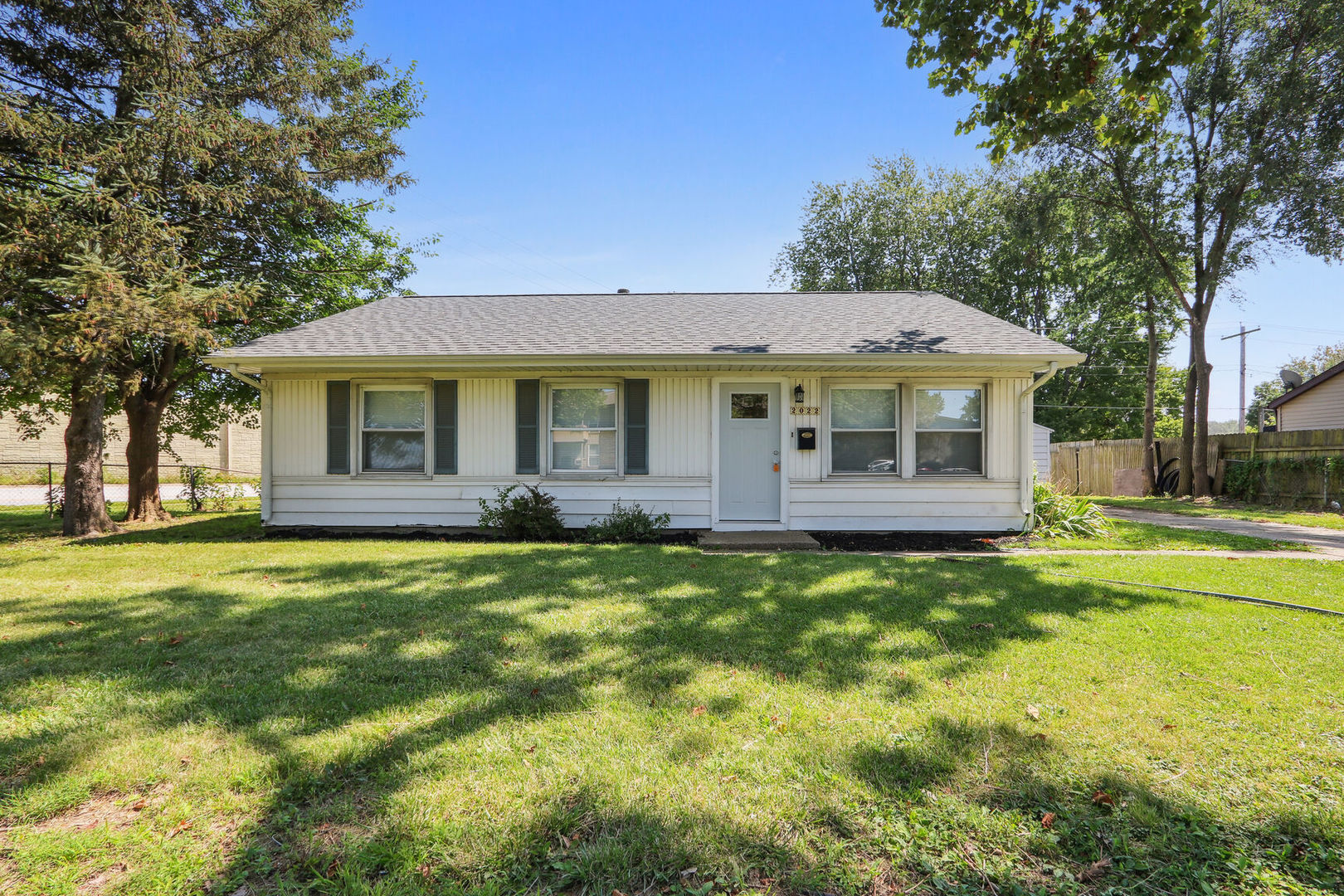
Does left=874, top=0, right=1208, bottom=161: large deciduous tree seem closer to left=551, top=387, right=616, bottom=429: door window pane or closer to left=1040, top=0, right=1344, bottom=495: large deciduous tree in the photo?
left=551, top=387, right=616, bottom=429: door window pane

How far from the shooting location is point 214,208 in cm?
962

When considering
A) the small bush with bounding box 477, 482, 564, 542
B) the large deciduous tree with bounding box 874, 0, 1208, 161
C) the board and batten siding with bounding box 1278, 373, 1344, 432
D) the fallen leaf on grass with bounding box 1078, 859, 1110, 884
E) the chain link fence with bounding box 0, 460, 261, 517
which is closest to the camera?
the fallen leaf on grass with bounding box 1078, 859, 1110, 884

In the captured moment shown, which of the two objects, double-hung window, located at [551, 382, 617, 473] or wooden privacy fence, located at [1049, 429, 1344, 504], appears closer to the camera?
double-hung window, located at [551, 382, 617, 473]

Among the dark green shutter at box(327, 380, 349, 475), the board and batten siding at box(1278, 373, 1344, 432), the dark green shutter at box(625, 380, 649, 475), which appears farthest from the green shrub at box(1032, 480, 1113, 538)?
the board and batten siding at box(1278, 373, 1344, 432)

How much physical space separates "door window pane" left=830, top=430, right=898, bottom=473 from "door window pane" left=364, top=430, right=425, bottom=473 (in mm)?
6404

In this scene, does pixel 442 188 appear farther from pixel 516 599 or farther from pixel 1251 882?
pixel 1251 882

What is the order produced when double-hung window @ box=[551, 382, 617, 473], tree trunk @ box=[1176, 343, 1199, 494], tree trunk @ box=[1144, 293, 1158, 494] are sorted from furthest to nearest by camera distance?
tree trunk @ box=[1144, 293, 1158, 494] < tree trunk @ box=[1176, 343, 1199, 494] < double-hung window @ box=[551, 382, 617, 473]

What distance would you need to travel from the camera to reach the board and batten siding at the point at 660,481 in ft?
29.4

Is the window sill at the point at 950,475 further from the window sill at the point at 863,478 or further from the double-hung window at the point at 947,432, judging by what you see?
the window sill at the point at 863,478

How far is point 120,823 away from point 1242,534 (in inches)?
493

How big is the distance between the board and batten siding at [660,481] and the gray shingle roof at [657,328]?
0.60m

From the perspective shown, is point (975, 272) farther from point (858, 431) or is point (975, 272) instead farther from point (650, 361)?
point (650, 361)

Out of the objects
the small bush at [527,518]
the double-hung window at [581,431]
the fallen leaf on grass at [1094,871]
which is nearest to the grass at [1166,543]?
the double-hung window at [581,431]

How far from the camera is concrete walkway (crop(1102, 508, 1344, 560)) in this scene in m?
8.12
